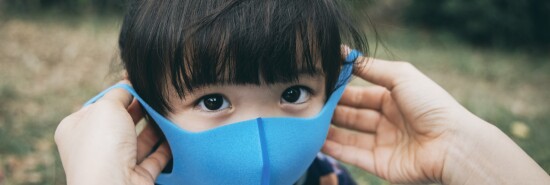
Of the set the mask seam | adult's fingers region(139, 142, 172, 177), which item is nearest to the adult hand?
adult's fingers region(139, 142, 172, 177)

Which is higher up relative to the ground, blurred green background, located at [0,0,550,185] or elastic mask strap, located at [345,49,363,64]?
elastic mask strap, located at [345,49,363,64]

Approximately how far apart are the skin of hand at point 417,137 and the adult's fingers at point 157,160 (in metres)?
0.56

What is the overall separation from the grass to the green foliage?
0.69 feet

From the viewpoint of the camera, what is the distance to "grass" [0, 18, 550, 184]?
244 cm

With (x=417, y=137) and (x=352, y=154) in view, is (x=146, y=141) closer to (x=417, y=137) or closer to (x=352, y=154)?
(x=352, y=154)

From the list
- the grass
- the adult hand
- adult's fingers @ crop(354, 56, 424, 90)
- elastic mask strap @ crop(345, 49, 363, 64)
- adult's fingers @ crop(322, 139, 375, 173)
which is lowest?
the grass

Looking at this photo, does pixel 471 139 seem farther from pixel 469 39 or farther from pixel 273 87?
pixel 469 39

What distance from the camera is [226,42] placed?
1.17 meters

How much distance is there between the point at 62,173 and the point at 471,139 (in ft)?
5.51

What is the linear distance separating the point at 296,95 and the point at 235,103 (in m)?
0.17

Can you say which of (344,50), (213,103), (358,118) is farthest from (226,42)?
(358,118)

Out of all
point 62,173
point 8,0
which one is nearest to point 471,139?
point 62,173

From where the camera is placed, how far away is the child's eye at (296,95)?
52.1 inches

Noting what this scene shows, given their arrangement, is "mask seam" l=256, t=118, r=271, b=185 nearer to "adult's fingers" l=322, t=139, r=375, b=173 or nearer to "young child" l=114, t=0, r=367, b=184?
"young child" l=114, t=0, r=367, b=184
